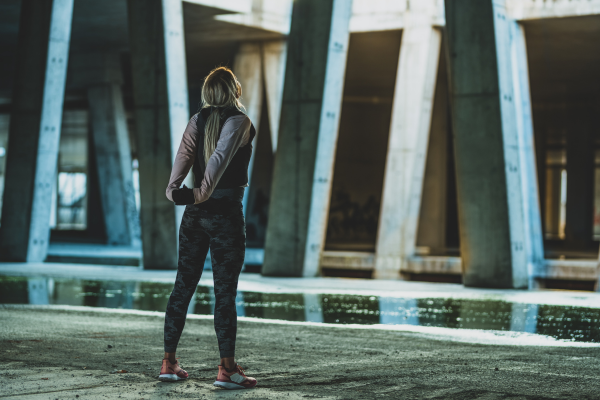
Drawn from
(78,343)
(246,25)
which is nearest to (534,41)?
(246,25)

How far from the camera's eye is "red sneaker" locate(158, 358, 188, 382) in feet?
14.8

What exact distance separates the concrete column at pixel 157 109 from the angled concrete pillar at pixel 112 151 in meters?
14.4

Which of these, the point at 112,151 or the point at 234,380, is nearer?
the point at 234,380

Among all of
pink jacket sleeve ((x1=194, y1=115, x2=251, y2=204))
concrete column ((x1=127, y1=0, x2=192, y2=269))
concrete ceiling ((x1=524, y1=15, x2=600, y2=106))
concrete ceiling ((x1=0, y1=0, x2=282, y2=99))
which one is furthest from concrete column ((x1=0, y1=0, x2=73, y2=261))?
pink jacket sleeve ((x1=194, y1=115, x2=251, y2=204))

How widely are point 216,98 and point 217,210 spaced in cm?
64

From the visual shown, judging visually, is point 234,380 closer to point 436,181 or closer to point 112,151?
point 436,181

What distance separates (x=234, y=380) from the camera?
4.35m

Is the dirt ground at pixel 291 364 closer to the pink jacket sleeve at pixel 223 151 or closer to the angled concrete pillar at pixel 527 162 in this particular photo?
the pink jacket sleeve at pixel 223 151

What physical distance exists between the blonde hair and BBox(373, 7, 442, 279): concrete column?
1601cm

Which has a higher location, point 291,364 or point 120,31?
point 120,31

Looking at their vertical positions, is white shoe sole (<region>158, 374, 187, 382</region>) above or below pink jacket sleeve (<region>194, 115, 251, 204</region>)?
below

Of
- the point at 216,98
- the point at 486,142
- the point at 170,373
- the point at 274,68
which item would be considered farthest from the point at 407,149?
the point at 170,373

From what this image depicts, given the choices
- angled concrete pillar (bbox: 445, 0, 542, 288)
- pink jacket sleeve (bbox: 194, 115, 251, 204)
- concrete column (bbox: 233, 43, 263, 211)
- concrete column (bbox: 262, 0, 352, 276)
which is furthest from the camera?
concrete column (bbox: 233, 43, 263, 211)

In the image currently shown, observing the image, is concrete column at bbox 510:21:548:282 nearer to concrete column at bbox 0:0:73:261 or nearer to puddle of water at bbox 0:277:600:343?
puddle of water at bbox 0:277:600:343
